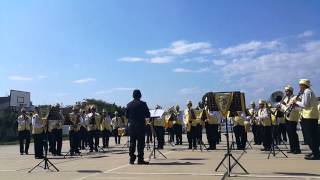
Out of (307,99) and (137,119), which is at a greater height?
(307,99)

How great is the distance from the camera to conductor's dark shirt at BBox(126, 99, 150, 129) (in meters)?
14.2

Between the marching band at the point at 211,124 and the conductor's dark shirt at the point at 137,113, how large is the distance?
3.82ft

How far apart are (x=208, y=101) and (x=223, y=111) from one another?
1.82ft

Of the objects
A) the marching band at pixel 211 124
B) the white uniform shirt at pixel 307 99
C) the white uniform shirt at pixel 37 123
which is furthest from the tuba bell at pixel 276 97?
the white uniform shirt at pixel 37 123

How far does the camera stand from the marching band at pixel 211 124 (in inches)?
549

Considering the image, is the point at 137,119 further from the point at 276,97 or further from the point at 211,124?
the point at 211,124

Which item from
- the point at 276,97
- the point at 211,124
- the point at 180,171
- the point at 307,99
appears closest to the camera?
the point at 180,171

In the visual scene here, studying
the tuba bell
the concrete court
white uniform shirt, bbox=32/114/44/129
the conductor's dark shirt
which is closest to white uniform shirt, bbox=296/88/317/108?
the concrete court

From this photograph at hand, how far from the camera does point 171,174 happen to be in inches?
436

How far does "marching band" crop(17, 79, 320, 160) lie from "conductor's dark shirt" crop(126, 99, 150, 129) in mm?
1165

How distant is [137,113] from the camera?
14.2m

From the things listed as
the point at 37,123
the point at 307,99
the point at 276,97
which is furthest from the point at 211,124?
the point at 37,123

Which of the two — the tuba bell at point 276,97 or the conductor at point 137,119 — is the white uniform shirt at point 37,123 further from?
the tuba bell at point 276,97

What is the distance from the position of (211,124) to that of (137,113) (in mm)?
6263
